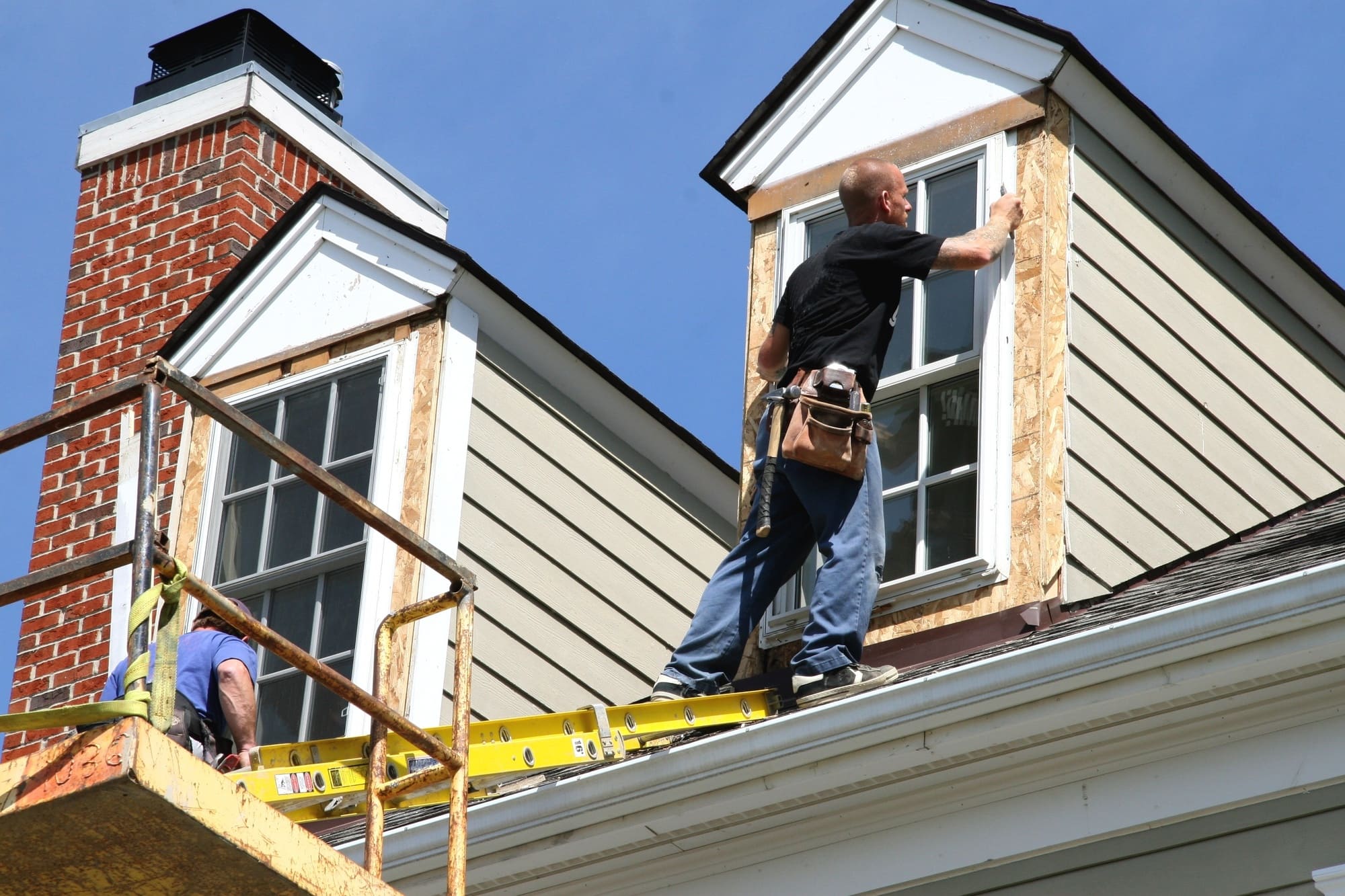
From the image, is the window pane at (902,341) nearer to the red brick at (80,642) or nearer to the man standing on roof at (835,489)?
the man standing on roof at (835,489)

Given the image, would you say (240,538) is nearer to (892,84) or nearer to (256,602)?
(256,602)

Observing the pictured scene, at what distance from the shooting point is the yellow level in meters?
6.00

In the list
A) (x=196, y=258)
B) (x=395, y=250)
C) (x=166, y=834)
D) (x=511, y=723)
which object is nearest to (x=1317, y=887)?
(x=511, y=723)

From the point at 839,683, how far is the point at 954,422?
4.32 ft

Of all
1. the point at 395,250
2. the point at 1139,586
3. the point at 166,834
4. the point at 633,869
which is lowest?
the point at 166,834

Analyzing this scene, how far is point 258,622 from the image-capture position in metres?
5.12

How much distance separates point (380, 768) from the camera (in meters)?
5.42

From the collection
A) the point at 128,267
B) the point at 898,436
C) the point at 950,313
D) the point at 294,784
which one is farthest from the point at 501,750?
the point at 128,267

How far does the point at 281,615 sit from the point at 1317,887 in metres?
4.41

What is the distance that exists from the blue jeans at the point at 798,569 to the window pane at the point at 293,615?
2061mm

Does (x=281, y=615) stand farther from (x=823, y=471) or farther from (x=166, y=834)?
(x=166, y=834)

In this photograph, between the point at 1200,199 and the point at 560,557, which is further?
the point at 560,557

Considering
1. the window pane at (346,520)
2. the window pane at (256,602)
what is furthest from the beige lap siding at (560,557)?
the window pane at (256,602)

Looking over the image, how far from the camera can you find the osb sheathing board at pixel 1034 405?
6.70m
